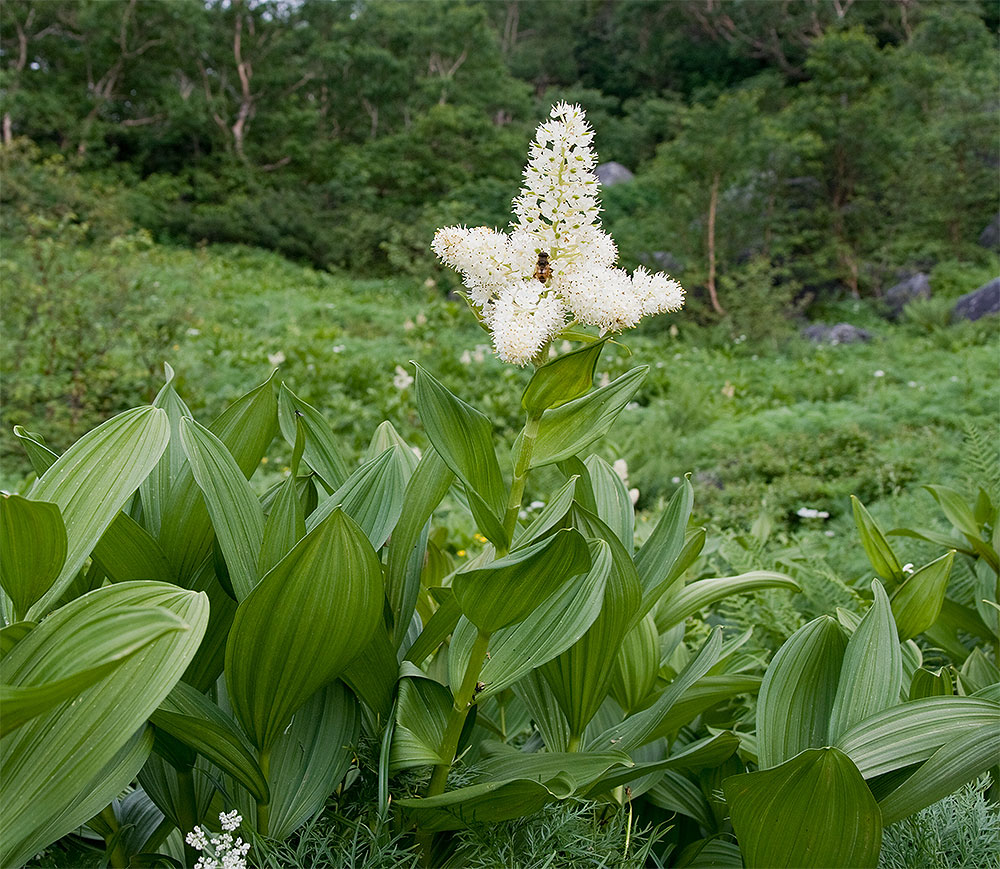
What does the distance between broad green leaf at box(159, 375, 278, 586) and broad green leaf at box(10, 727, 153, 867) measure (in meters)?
0.25

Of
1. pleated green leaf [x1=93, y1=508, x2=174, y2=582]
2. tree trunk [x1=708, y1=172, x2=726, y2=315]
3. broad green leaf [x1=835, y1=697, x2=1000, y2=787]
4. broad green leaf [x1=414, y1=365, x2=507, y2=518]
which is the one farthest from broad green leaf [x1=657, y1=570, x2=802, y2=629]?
A: tree trunk [x1=708, y1=172, x2=726, y2=315]

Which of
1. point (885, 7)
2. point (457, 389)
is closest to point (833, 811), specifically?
point (457, 389)

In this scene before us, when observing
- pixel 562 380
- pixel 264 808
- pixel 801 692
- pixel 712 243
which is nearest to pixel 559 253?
pixel 562 380

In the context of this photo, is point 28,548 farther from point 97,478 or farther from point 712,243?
point 712,243

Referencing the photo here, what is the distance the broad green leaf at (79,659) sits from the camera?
56 centimetres

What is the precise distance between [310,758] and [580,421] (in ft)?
1.58

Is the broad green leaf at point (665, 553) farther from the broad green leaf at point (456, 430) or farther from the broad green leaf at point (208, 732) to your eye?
Result: the broad green leaf at point (208, 732)

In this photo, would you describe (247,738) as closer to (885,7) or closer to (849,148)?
(849,148)

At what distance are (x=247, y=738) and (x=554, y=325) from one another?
0.57 m

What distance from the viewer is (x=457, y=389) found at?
18.2 ft

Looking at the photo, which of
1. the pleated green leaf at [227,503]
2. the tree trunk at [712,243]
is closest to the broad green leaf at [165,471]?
the pleated green leaf at [227,503]

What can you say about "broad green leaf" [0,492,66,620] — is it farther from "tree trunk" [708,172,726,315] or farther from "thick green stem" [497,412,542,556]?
"tree trunk" [708,172,726,315]

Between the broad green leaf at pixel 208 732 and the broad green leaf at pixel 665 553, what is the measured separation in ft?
1.64

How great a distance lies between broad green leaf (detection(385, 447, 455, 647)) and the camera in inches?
39.5
